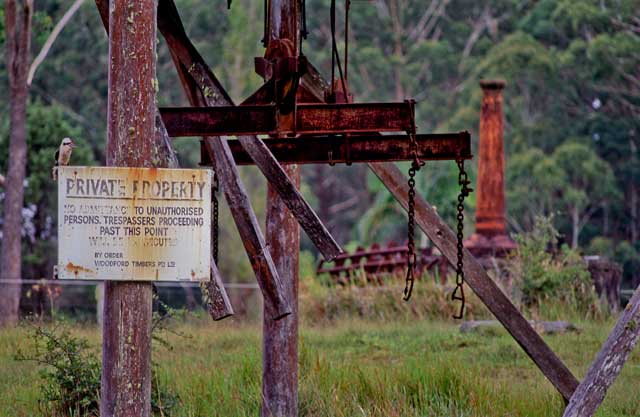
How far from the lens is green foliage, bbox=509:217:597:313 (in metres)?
15.9

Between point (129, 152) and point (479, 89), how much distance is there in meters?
32.3

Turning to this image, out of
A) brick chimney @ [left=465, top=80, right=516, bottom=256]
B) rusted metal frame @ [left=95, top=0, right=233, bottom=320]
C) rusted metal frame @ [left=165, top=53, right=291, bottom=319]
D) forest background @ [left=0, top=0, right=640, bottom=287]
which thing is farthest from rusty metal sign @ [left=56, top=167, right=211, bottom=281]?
forest background @ [left=0, top=0, right=640, bottom=287]

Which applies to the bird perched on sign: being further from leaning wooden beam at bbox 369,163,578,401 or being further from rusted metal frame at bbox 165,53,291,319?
leaning wooden beam at bbox 369,163,578,401

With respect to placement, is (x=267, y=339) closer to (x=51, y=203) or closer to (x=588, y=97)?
(x=51, y=203)

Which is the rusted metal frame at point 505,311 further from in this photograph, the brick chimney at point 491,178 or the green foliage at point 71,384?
the brick chimney at point 491,178

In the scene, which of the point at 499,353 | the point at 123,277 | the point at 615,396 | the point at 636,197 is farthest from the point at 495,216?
the point at 636,197

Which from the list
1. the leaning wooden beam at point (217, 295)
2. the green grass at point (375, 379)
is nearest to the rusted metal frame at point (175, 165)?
the leaning wooden beam at point (217, 295)

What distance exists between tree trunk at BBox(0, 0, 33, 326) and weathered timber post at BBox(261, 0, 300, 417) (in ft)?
39.5

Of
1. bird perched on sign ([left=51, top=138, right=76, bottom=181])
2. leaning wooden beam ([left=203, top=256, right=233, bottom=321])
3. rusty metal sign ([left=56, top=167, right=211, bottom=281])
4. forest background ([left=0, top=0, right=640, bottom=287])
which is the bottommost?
leaning wooden beam ([left=203, top=256, right=233, bottom=321])

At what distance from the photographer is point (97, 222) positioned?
585 cm

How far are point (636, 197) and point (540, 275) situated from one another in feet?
74.0

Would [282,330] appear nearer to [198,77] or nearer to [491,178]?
[198,77]

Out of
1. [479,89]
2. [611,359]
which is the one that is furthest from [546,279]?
[479,89]

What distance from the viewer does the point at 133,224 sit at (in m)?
5.86
